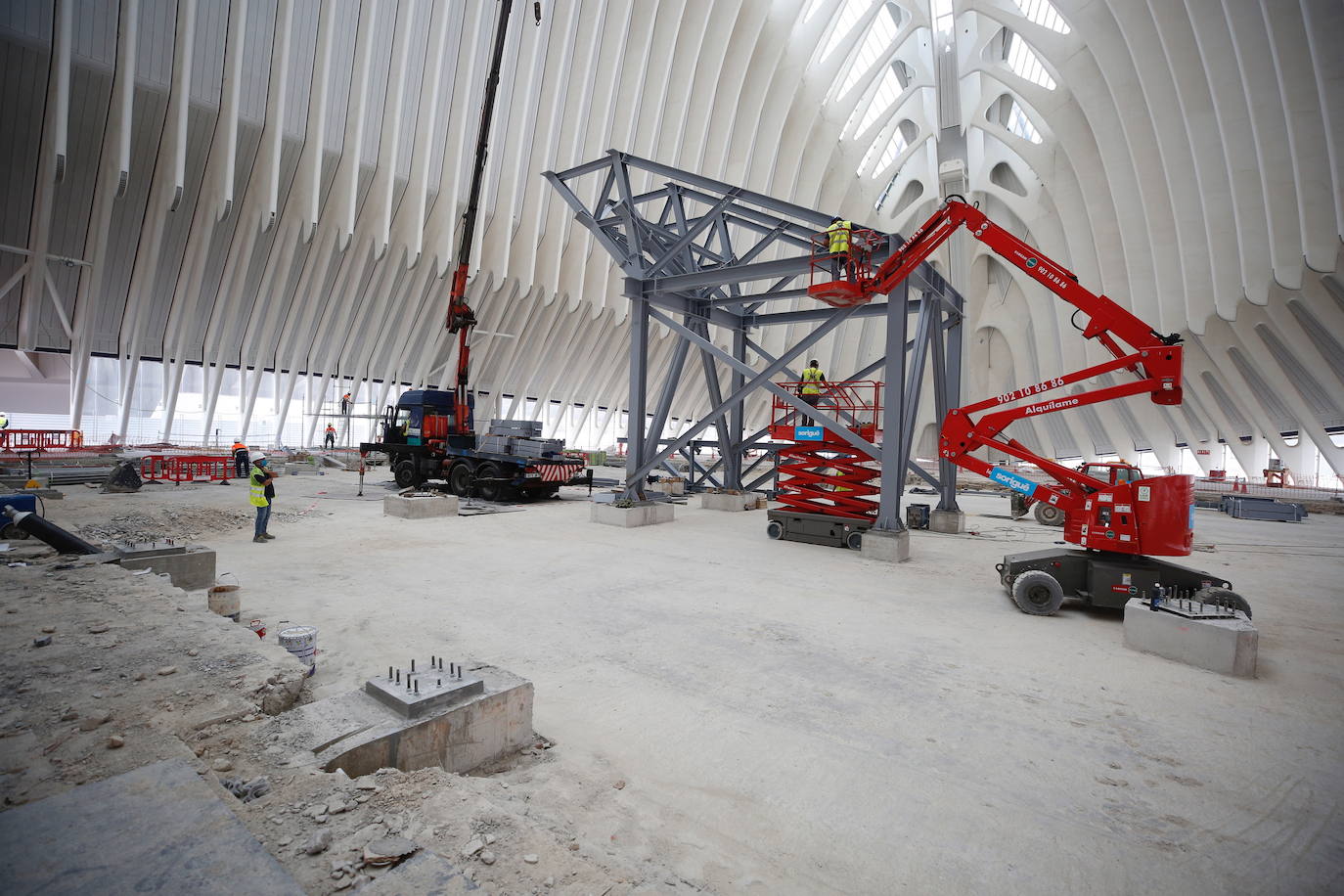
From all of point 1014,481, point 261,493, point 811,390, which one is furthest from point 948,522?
point 261,493

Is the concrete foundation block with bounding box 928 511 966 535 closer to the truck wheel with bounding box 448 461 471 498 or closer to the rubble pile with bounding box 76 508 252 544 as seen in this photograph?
the truck wheel with bounding box 448 461 471 498

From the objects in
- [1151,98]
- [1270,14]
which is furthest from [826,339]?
[1270,14]

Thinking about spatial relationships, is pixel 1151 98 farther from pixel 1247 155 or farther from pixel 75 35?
pixel 75 35

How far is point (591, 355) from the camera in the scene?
106 ft

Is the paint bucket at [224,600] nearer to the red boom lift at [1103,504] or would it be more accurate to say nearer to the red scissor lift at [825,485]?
the red boom lift at [1103,504]

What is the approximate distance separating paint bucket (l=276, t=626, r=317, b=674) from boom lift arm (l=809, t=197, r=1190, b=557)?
7599 mm

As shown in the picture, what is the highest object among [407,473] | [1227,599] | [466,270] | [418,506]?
[466,270]

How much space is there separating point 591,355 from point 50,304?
20.5 metres

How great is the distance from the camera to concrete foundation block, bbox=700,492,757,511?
1556 centimetres

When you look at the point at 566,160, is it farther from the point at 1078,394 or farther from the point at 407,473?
the point at 1078,394

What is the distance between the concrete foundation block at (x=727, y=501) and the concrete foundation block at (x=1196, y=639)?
10.2 metres

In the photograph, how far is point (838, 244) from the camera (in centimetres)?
999

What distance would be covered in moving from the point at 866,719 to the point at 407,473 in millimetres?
15881

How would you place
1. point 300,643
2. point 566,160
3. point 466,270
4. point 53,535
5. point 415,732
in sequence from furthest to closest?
point 566,160 → point 466,270 → point 53,535 → point 300,643 → point 415,732
